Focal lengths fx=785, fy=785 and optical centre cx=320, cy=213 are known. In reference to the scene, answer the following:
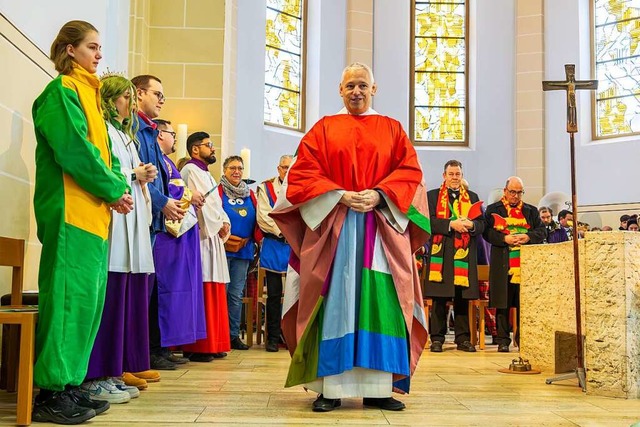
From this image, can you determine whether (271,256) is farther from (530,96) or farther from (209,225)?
(530,96)

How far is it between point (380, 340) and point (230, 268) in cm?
336

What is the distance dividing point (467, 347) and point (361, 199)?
374 centimetres

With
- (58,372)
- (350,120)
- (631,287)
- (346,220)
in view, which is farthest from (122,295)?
(631,287)

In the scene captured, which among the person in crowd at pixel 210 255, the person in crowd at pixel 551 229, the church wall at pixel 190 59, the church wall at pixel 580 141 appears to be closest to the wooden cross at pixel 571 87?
the person in crowd at pixel 210 255

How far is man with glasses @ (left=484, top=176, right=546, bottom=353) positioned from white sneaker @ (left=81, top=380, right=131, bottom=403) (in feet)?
Result: 13.6

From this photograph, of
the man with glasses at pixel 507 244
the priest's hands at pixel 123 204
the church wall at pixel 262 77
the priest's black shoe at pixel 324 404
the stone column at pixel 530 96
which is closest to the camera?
the priest's hands at pixel 123 204

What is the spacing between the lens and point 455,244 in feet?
23.8

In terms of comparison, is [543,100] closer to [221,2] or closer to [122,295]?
[221,2]

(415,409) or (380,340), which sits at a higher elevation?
(380,340)

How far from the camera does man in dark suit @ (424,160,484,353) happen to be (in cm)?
713

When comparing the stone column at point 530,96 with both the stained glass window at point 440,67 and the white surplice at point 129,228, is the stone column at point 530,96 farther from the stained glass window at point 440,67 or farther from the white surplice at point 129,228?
the white surplice at point 129,228

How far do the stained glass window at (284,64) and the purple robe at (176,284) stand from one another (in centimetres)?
672

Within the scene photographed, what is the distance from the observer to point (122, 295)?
12.6 feet

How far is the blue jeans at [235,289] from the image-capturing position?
692cm
